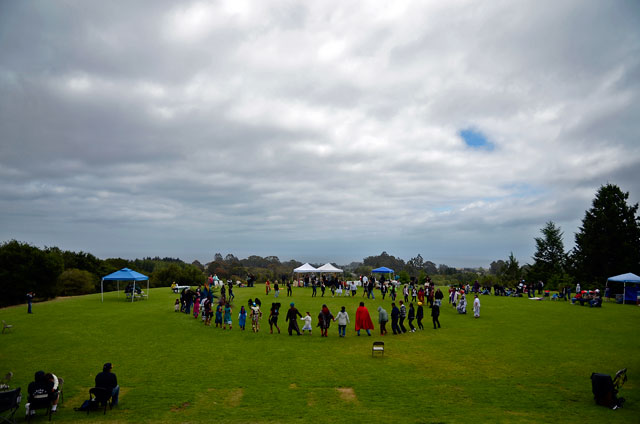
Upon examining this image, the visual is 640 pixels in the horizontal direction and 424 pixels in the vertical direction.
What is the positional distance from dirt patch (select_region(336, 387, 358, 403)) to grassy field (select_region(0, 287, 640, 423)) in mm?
28

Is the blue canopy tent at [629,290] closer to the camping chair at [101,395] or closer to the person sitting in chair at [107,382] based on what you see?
the person sitting in chair at [107,382]

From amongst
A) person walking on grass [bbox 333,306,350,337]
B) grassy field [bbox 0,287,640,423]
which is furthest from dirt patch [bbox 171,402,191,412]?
person walking on grass [bbox 333,306,350,337]

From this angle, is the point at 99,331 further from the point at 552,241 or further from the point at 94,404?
the point at 552,241

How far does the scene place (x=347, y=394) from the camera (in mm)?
10805

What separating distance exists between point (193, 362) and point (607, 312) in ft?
86.8

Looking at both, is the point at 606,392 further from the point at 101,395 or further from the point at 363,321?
the point at 101,395

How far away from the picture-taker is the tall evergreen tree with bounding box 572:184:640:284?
44.8 meters

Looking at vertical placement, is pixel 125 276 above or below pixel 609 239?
below

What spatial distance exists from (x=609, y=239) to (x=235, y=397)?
50666 mm

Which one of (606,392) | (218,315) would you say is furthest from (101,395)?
(606,392)

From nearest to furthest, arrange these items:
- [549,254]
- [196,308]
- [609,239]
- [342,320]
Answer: [342,320]
[196,308]
[609,239]
[549,254]

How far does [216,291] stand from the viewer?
126 feet

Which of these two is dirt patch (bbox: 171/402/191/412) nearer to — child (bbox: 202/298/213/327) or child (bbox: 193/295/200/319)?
child (bbox: 202/298/213/327)

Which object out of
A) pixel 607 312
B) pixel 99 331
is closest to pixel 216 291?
pixel 99 331
